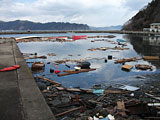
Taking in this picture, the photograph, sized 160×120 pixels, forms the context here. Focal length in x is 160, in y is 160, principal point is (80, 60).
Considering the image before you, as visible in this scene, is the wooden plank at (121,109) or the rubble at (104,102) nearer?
the rubble at (104,102)

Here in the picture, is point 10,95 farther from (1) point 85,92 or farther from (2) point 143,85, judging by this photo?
(2) point 143,85

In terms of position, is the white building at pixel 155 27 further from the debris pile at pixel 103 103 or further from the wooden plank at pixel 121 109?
the wooden plank at pixel 121 109

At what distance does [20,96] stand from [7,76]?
11.3ft

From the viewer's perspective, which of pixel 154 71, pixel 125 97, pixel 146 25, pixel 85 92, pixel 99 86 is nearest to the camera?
pixel 125 97

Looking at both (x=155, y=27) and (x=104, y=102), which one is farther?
(x=155, y=27)

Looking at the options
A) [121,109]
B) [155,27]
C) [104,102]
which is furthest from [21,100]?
[155,27]

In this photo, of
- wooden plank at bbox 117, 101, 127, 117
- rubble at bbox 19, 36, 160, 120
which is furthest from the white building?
wooden plank at bbox 117, 101, 127, 117

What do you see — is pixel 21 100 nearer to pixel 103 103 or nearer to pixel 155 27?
pixel 103 103

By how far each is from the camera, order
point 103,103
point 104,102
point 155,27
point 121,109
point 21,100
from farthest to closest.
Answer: point 155,27 < point 104,102 < point 103,103 < point 121,109 < point 21,100

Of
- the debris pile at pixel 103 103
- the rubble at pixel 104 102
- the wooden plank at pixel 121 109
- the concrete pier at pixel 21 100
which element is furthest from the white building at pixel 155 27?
the concrete pier at pixel 21 100

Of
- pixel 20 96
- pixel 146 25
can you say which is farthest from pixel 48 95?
pixel 146 25

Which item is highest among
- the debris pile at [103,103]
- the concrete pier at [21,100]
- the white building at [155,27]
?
the white building at [155,27]

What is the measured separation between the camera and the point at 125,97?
1205cm

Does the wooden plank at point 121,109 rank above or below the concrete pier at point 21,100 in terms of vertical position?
below
